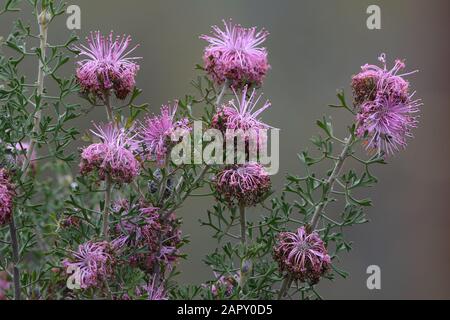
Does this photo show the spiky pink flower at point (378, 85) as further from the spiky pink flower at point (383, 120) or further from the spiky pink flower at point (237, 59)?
the spiky pink flower at point (237, 59)

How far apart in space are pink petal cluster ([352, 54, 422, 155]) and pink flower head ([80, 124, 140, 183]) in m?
0.23

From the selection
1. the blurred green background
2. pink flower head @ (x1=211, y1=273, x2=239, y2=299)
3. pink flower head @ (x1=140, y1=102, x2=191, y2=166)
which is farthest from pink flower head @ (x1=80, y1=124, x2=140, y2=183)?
the blurred green background

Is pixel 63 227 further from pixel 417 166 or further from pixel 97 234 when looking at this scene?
pixel 417 166

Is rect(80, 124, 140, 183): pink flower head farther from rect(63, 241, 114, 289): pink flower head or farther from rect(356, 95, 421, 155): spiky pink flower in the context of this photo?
rect(356, 95, 421, 155): spiky pink flower

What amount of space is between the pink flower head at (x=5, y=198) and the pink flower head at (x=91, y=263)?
73 mm

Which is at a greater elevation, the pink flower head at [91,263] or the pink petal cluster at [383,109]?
the pink petal cluster at [383,109]

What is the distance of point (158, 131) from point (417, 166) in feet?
4.36

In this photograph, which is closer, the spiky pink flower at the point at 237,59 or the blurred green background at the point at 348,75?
the spiky pink flower at the point at 237,59

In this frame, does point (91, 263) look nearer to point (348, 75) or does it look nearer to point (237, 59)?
point (237, 59)

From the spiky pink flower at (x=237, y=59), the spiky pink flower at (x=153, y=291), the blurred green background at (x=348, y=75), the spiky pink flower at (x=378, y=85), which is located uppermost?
the blurred green background at (x=348, y=75)

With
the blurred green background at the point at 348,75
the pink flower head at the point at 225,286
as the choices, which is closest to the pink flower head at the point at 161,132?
the pink flower head at the point at 225,286

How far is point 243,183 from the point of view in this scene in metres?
0.71

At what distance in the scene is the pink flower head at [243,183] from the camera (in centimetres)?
71

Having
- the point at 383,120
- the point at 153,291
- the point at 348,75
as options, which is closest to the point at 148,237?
the point at 153,291
